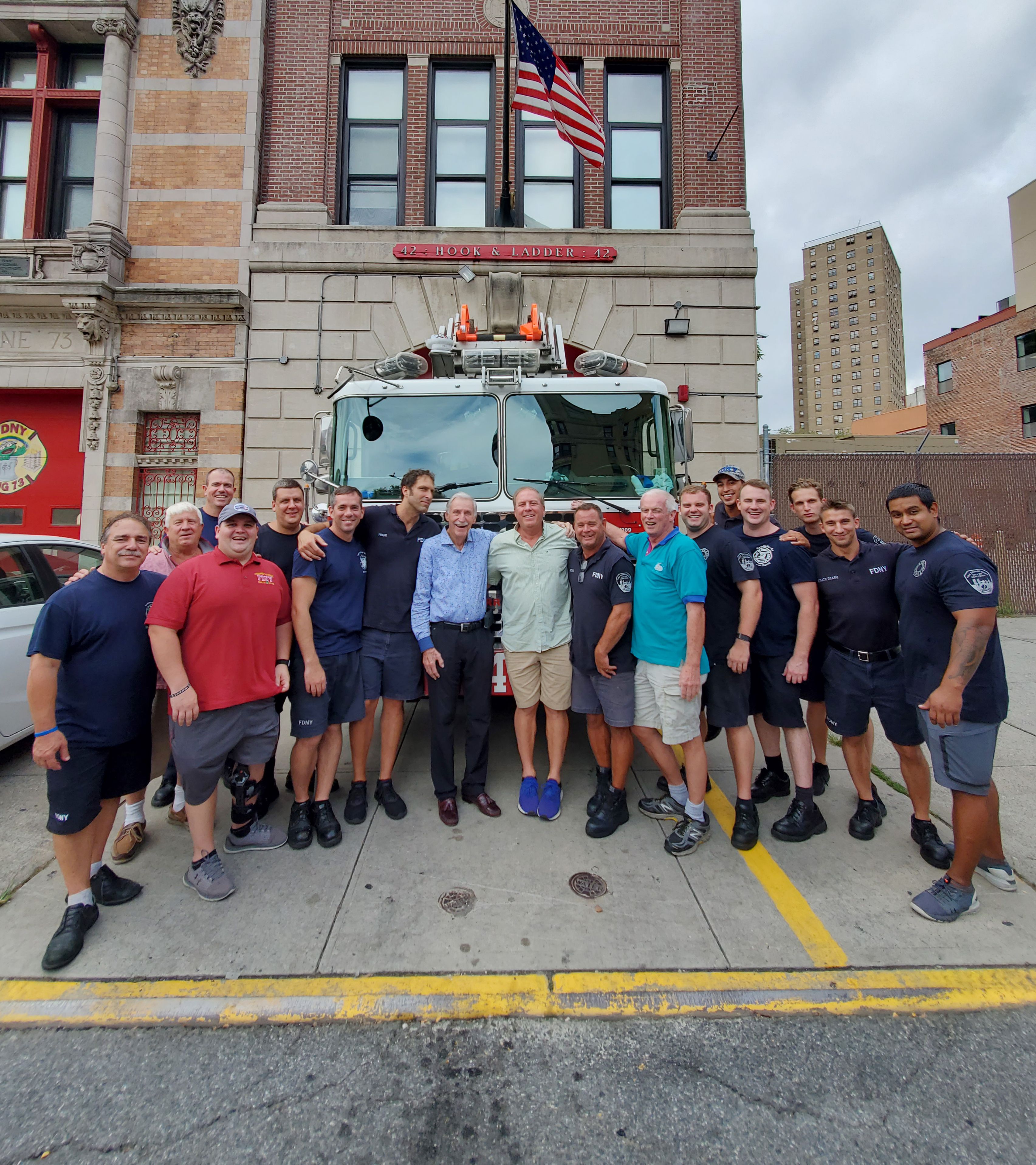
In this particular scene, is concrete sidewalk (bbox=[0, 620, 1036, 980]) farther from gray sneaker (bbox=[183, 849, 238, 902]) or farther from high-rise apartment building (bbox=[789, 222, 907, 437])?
high-rise apartment building (bbox=[789, 222, 907, 437])

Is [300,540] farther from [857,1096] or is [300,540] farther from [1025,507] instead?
[1025,507]

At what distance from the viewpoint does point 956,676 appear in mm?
2619

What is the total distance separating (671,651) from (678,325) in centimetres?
866

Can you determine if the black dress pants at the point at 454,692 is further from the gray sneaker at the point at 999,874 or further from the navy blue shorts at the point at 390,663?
the gray sneaker at the point at 999,874

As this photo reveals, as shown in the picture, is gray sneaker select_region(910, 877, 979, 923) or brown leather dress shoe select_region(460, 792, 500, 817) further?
brown leather dress shoe select_region(460, 792, 500, 817)

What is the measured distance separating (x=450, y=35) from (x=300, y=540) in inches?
487

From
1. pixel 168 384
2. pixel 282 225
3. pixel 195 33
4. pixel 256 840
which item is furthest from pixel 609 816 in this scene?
pixel 195 33

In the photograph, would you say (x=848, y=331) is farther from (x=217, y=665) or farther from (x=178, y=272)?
(x=217, y=665)

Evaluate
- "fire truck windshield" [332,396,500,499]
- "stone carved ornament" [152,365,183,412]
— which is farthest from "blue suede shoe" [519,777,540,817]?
"stone carved ornament" [152,365,183,412]

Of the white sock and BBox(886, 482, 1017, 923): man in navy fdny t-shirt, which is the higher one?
BBox(886, 482, 1017, 923): man in navy fdny t-shirt

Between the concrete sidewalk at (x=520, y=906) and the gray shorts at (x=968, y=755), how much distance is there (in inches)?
25.9

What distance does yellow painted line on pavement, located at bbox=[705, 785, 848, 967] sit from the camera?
2.54m

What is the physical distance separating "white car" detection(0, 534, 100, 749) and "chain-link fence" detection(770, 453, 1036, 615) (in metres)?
10.3

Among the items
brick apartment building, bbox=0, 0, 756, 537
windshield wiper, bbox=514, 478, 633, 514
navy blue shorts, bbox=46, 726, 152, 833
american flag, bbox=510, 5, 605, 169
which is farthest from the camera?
brick apartment building, bbox=0, 0, 756, 537
